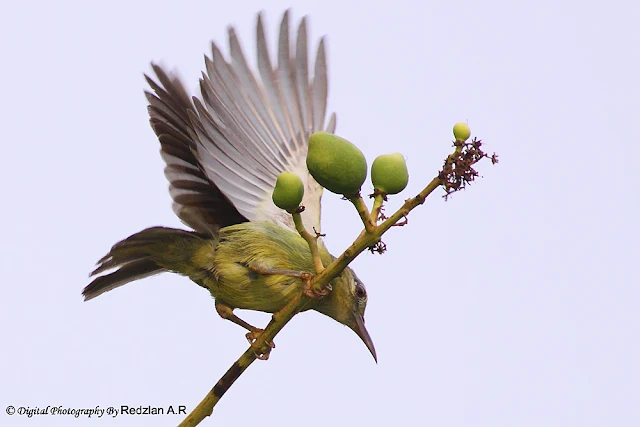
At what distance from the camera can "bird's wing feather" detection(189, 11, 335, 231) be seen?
525 cm

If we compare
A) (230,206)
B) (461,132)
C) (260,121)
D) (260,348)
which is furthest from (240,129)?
(461,132)

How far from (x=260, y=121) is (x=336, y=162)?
306 cm

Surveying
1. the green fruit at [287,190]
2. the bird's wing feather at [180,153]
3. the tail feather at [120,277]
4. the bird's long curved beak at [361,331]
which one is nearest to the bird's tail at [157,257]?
the tail feather at [120,277]

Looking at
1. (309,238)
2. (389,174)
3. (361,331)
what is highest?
(389,174)

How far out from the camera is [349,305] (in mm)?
5387

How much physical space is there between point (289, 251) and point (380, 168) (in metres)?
2.18

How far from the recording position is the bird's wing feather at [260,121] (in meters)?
5.25

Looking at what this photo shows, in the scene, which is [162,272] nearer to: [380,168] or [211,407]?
[211,407]

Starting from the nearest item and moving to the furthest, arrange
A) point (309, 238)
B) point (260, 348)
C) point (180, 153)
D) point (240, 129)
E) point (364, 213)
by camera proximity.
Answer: point (364, 213)
point (309, 238)
point (260, 348)
point (180, 153)
point (240, 129)

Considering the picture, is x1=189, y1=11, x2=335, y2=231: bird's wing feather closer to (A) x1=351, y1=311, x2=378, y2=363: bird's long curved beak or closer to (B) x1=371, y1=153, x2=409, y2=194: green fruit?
(A) x1=351, y1=311, x2=378, y2=363: bird's long curved beak

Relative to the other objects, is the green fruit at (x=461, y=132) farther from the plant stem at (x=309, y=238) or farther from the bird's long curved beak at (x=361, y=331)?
the bird's long curved beak at (x=361, y=331)

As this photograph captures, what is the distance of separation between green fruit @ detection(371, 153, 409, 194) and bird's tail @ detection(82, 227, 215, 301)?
2.18 meters

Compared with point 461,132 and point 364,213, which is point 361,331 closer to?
point 364,213

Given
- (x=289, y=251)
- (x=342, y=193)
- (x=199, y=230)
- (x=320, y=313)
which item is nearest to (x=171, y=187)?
(x=199, y=230)
